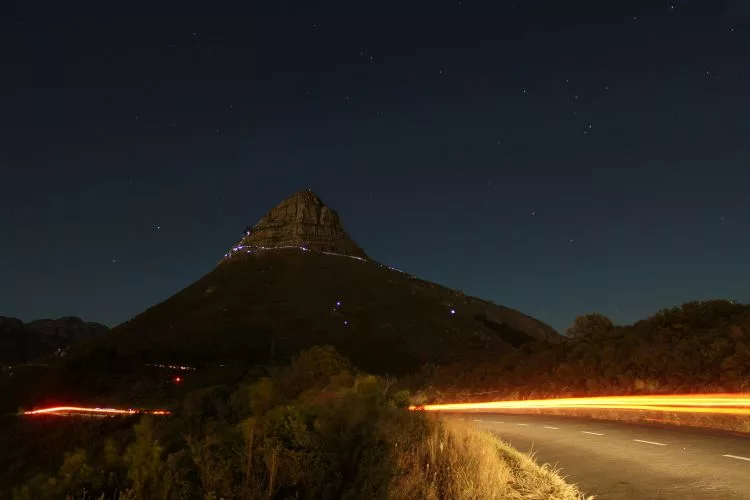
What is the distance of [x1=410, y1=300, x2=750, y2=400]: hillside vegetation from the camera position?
23.5 meters

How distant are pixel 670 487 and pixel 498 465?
8.09ft

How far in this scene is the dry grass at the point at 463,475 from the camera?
22.9ft

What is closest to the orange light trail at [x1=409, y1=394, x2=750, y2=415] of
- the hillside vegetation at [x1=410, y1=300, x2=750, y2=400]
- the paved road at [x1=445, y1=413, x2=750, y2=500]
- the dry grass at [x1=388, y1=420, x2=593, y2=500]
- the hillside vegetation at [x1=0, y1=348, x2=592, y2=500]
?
the paved road at [x1=445, y1=413, x2=750, y2=500]

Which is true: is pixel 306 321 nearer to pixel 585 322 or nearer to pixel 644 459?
pixel 585 322

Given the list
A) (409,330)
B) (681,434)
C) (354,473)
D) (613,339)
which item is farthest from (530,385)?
(409,330)

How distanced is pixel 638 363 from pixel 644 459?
17.2 m

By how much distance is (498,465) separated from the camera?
8.30 metres

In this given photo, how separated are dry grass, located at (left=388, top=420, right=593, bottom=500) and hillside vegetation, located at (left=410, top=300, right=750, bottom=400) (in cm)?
1251

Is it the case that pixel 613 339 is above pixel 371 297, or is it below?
below

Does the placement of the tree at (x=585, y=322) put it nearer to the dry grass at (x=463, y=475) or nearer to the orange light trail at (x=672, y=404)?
the orange light trail at (x=672, y=404)

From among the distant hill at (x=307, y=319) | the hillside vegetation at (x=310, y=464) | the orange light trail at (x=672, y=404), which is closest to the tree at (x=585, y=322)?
the distant hill at (x=307, y=319)

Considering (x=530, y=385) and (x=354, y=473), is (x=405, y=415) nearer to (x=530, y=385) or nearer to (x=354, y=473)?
(x=354, y=473)

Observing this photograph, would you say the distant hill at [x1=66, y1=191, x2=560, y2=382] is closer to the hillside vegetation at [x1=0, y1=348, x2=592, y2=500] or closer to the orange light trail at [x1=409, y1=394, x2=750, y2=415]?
the orange light trail at [x1=409, y1=394, x2=750, y2=415]

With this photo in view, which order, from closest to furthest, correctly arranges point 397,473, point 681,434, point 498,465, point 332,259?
point 397,473 → point 498,465 → point 681,434 → point 332,259
